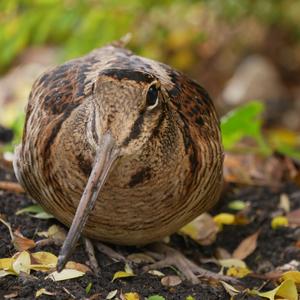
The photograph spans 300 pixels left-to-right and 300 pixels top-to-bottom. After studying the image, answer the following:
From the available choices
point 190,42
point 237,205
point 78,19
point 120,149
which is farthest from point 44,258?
point 190,42

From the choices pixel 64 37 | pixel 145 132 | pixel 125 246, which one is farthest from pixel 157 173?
pixel 64 37

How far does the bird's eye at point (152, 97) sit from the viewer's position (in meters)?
3.10

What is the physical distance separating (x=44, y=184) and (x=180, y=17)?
5918 mm

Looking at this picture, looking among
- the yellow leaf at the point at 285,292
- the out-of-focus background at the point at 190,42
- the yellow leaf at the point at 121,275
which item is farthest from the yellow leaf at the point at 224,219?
the out-of-focus background at the point at 190,42

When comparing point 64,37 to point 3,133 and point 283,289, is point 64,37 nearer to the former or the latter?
point 3,133

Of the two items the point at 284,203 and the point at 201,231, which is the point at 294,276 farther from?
the point at 284,203

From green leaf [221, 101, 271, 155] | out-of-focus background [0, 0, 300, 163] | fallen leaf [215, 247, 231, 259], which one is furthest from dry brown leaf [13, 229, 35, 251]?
out-of-focus background [0, 0, 300, 163]

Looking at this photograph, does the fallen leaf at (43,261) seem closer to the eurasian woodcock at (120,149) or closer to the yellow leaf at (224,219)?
the eurasian woodcock at (120,149)

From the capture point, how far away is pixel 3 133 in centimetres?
601

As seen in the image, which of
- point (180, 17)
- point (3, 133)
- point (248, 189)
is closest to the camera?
point (248, 189)

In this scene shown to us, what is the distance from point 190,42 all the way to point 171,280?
6.70 meters

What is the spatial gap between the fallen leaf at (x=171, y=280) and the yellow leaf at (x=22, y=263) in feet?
2.21

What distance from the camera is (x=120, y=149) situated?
2.98 m

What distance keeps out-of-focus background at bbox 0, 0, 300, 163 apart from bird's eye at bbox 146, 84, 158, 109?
4017mm
